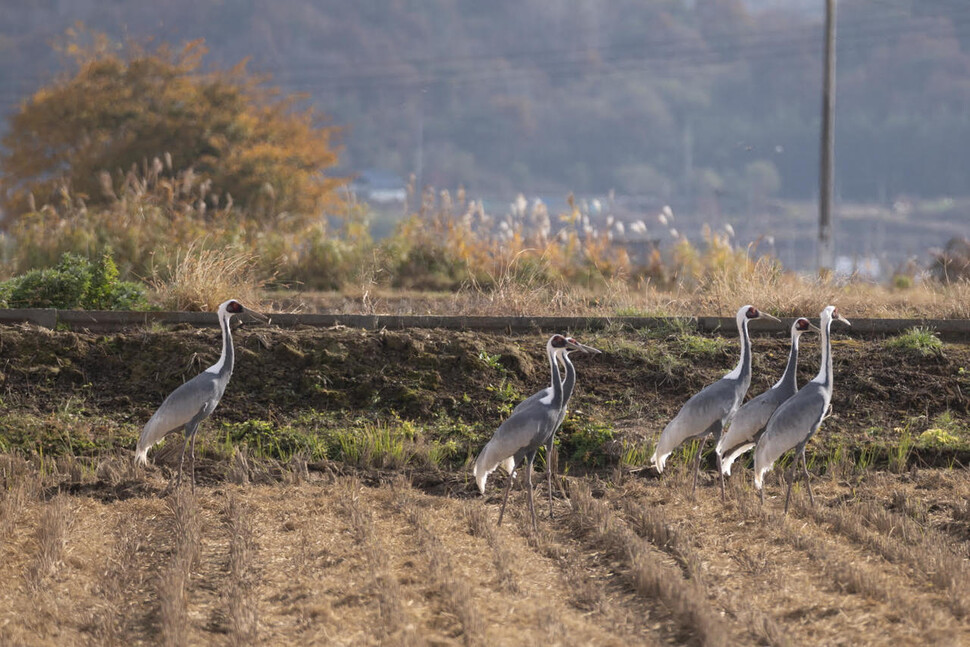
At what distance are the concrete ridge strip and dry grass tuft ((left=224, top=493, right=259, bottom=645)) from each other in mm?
3376

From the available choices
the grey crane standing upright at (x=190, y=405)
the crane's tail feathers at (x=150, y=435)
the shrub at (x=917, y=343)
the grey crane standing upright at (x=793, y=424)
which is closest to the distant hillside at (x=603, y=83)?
the shrub at (x=917, y=343)

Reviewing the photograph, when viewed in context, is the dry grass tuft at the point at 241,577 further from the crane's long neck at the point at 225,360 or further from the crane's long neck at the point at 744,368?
the crane's long neck at the point at 744,368

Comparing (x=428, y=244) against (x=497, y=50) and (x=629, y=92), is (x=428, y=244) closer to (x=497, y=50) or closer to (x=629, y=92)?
(x=629, y=92)

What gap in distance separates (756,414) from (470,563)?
233cm

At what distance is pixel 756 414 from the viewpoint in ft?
25.4

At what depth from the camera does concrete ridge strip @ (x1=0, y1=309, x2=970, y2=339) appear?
10.9 metres

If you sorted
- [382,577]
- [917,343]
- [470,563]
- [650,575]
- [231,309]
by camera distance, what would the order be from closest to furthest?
[650,575]
[382,577]
[470,563]
[231,309]
[917,343]

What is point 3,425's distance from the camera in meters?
9.03

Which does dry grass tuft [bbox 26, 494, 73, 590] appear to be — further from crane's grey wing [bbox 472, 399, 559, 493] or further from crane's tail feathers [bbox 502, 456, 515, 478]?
crane's tail feathers [bbox 502, 456, 515, 478]

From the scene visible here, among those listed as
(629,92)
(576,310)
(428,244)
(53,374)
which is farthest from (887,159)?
(53,374)

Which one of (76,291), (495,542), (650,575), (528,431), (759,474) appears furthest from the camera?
(76,291)

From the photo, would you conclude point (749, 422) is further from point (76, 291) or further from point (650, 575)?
point (76, 291)

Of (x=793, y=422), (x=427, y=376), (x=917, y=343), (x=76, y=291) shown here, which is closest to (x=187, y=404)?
(x=427, y=376)

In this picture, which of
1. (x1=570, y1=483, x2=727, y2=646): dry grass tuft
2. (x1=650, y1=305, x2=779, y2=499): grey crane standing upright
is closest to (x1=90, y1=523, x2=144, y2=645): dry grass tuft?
(x1=570, y1=483, x2=727, y2=646): dry grass tuft
